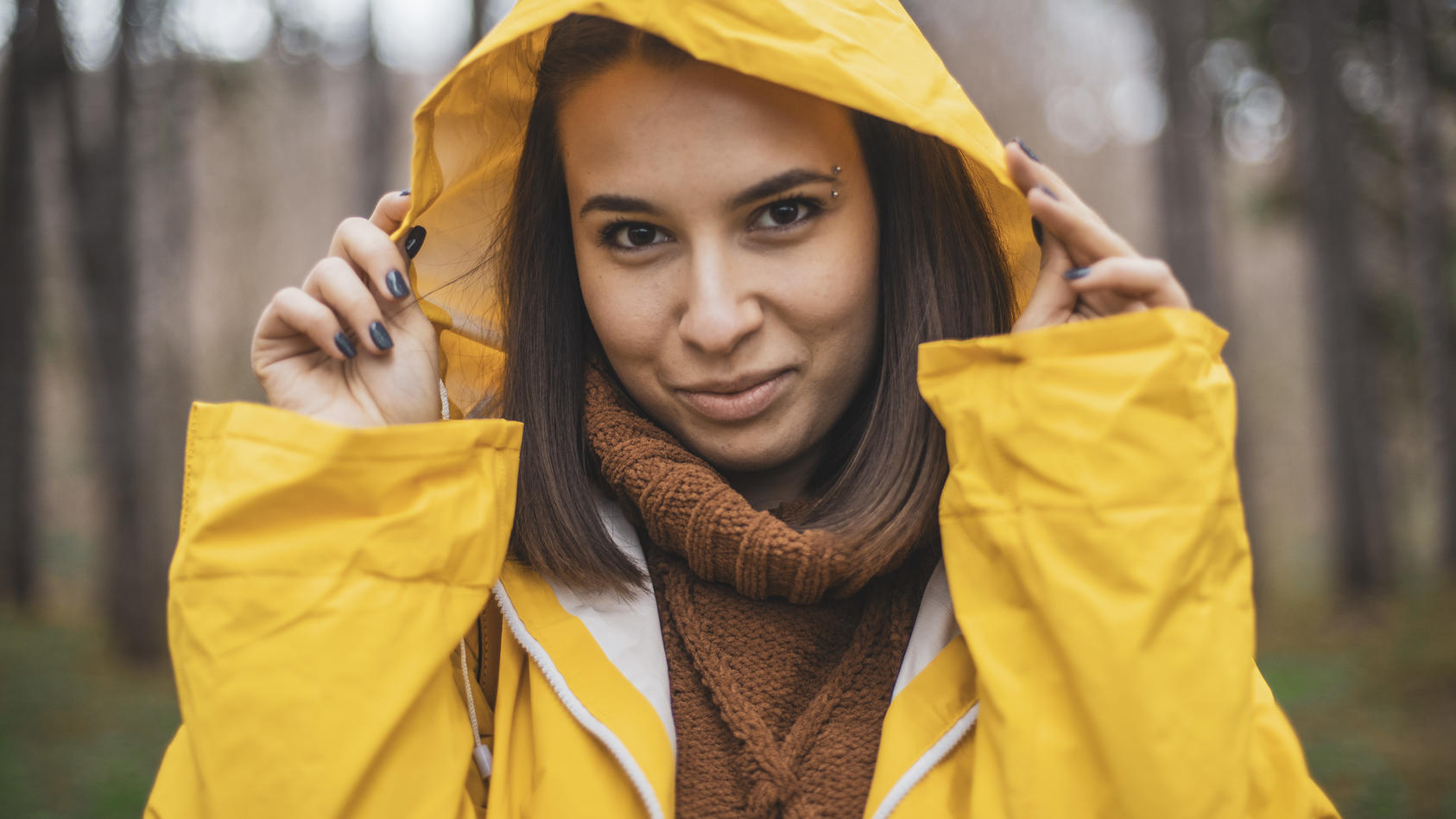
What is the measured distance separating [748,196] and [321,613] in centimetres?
95

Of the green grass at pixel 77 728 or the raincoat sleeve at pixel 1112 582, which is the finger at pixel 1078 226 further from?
the green grass at pixel 77 728

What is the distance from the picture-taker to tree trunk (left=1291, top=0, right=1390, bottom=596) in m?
8.36

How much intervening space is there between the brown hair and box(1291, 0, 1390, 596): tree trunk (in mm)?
8160

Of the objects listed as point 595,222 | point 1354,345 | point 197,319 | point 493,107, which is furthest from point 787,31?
point 197,319

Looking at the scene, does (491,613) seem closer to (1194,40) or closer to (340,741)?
(340,741)

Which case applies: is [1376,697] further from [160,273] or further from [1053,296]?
[160,273]

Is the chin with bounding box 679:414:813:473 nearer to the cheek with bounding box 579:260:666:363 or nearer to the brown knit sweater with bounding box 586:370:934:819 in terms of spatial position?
the brown knit sweater with bounding box 586:370:934:819

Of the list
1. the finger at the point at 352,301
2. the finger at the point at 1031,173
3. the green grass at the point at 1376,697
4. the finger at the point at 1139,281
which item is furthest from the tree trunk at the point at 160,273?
the green grass at the point at 1376,697

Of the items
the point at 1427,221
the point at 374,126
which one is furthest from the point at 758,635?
the point at 1427,221

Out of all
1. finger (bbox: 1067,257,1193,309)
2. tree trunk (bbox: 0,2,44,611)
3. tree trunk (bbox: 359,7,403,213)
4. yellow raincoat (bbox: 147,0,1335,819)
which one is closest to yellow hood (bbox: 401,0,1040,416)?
yellow raincoat (bbox: 147,0,1335,819)

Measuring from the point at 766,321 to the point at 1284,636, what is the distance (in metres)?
7.90

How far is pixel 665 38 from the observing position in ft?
5.22

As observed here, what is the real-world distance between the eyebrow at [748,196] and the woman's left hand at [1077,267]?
13.3 inches

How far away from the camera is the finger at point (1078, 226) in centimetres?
149
